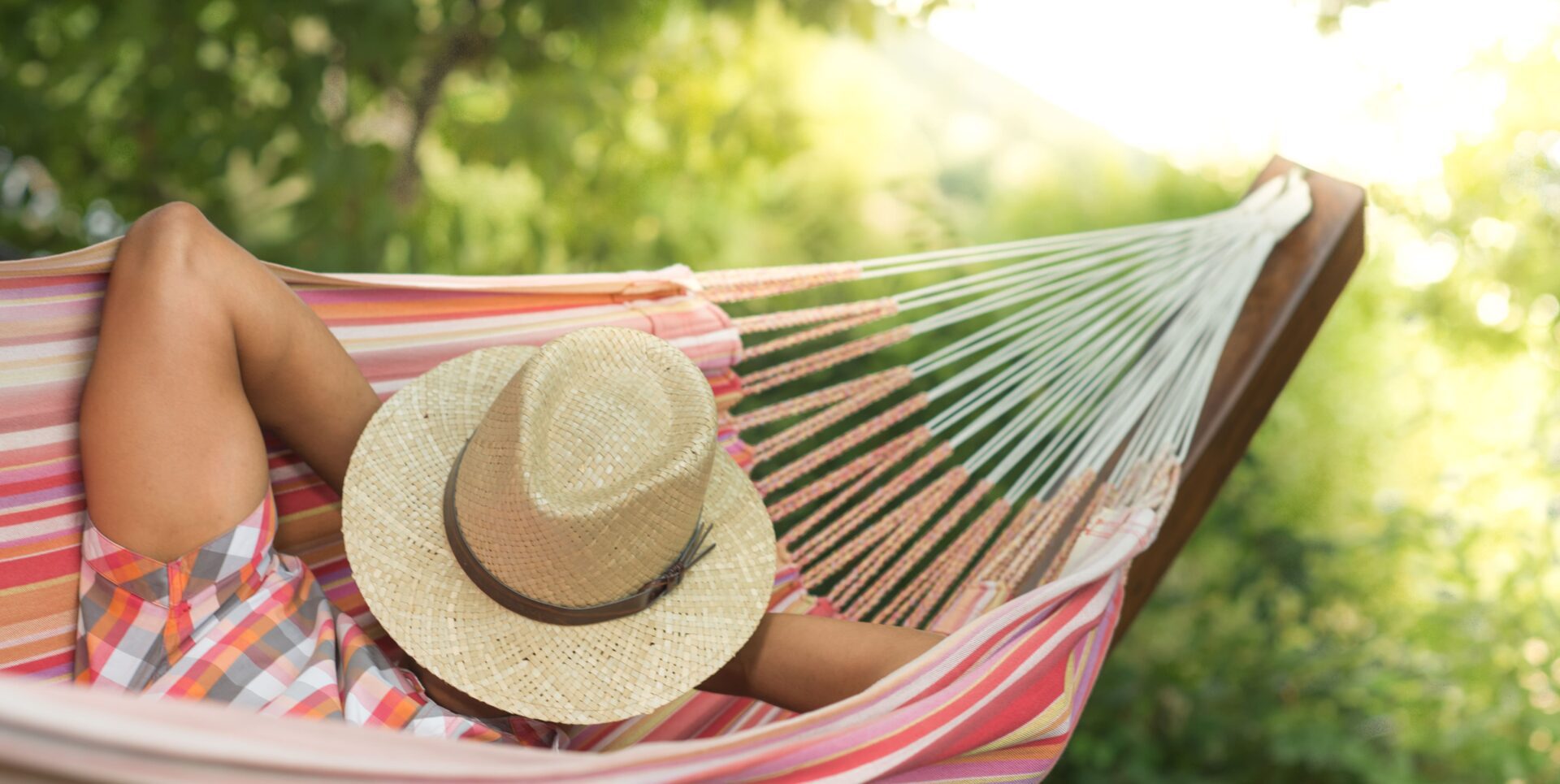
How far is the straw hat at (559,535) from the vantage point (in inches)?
37.9

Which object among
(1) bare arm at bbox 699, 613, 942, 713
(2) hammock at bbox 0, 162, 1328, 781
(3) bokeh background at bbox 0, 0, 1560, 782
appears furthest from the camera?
(3) bokeh background at bbox 0, 0, 1560, 782

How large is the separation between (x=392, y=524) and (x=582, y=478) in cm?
20

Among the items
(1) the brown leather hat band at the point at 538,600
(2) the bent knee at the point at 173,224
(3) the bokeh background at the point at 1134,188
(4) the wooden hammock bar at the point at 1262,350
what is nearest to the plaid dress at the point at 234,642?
(1) the brown leather hat band at the point at 538,600

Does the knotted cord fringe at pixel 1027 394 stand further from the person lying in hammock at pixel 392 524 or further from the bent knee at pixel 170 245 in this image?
the bent knee at pixel 170 245

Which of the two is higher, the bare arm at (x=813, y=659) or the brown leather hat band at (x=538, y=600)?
the brown leather hat band at (x=538, y=600)

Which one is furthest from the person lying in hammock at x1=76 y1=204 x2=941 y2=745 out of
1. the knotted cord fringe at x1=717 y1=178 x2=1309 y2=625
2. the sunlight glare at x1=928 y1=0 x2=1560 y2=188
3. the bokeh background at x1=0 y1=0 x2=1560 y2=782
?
the sunlight glare at x1=928 y1=0 x2=1560 y2=188

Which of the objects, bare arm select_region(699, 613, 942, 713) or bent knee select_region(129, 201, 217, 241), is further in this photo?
bare arm select_region(699, 613, 942, 713)

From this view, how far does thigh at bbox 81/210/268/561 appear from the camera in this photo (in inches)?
38.1

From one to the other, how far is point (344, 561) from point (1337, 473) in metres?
2.84

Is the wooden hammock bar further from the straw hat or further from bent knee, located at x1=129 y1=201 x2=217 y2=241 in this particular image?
bent knee, located at x1=129 y1=201 x2=217 y2=241

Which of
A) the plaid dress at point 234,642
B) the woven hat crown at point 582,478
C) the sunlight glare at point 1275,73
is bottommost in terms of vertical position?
the plaid dress at point 234,642

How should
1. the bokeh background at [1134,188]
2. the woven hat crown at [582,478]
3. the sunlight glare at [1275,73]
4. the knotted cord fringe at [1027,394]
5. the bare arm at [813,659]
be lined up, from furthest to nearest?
the sunlight glare at [1275,73] → the bokeh background at [1134,188] → the knotted cord fringe at [1027,394] → the bare arm at [813,659] → the woven hat crown at [582,478]

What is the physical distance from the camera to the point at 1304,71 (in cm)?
308

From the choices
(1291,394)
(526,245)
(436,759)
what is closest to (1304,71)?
(1291,394)
